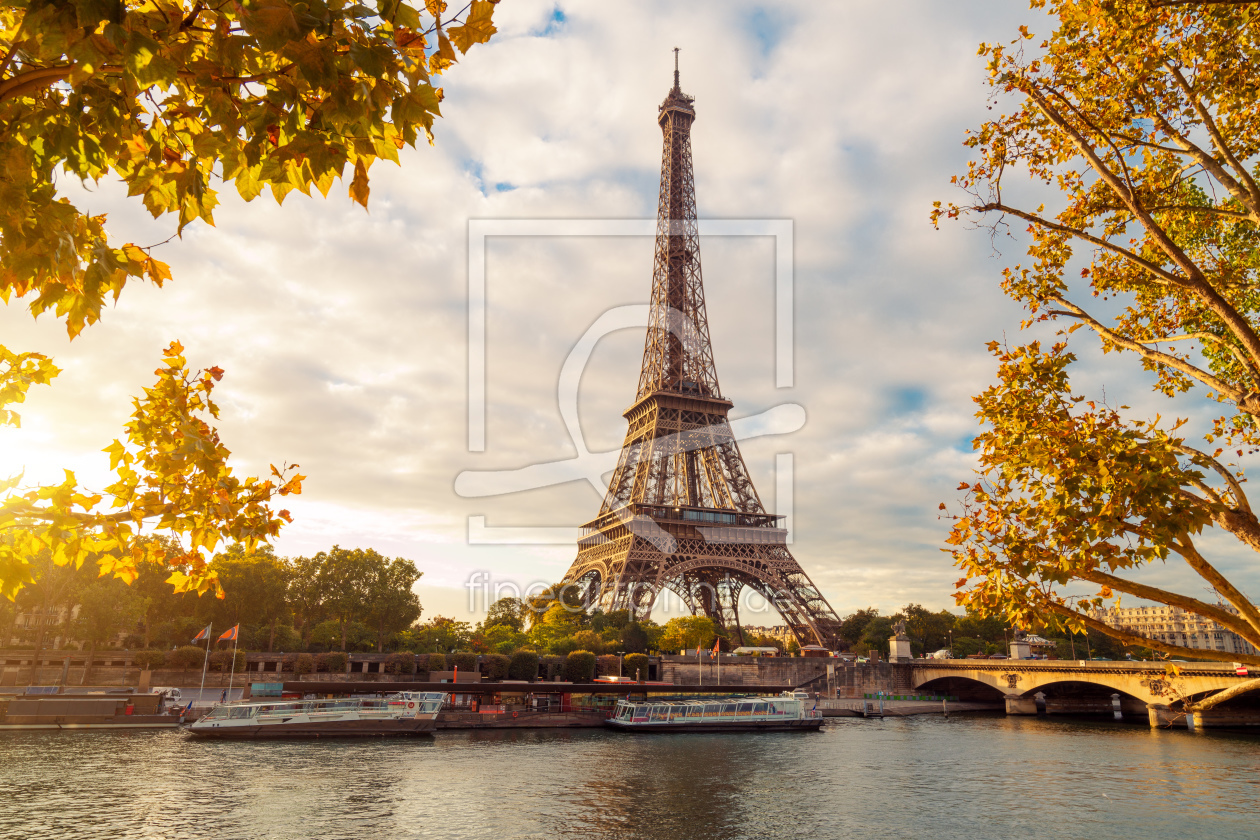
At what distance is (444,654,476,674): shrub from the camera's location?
6825cm

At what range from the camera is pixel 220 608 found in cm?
7088

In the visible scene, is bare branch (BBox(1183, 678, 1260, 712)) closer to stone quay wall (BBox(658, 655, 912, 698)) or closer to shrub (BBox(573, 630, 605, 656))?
shrub (BBox(573, 630, 605, 656))

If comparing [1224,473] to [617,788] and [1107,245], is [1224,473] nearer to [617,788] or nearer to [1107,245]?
[1107,245]

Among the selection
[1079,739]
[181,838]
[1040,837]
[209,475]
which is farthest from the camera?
[1079,739]

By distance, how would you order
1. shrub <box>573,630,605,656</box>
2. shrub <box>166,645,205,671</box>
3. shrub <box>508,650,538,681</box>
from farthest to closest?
shrub <box>573,630,605,656</box> < shrub <box>508,650,538,681</box> < shrub <box>166,645,205,671</box>

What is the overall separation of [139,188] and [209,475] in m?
3.63

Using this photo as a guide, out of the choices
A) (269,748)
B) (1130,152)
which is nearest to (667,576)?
(269,748)

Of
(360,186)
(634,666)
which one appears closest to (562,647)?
(634,666)

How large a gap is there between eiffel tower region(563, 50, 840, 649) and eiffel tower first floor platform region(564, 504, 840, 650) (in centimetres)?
13

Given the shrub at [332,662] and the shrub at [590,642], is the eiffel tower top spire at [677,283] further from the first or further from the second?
the shrub at [332,662]

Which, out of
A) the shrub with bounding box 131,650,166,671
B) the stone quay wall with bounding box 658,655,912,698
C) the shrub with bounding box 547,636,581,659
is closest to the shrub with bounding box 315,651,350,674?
the shrub with bounding box 131,650,166,671

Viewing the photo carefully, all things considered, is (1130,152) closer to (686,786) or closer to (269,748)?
(686,786)

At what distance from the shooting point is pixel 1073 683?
68688mm

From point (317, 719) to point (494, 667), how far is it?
87.0ft
